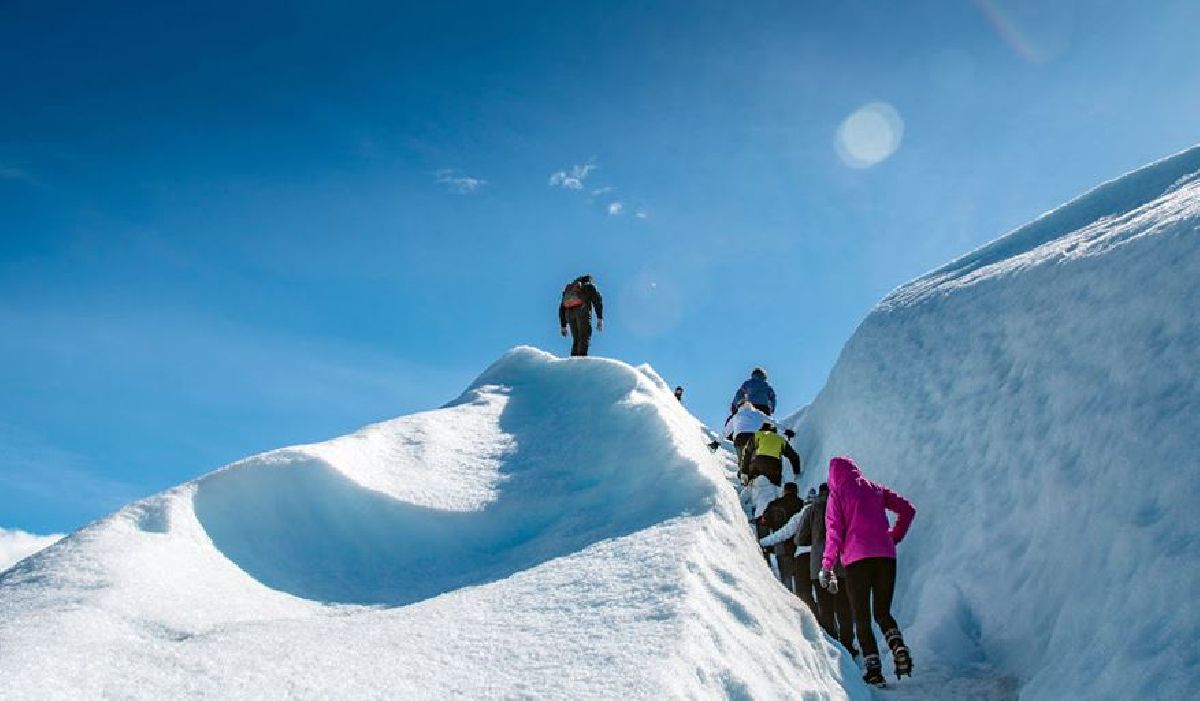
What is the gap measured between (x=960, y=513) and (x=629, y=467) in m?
4.09

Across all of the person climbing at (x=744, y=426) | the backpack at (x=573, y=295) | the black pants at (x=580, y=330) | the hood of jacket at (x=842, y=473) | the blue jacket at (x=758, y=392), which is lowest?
the hood of jacket at (x=842, y=473)

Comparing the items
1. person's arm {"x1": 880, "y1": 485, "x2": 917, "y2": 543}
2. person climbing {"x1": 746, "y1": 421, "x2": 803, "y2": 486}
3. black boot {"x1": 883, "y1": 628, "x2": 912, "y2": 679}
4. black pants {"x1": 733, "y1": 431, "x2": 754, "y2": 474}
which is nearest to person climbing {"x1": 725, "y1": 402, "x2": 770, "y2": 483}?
black pants {"x1": 733, "y1": 431, "x2": 754, "y2": 474}

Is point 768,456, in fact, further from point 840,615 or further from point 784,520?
point 840,615

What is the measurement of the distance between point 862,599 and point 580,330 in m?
11.4

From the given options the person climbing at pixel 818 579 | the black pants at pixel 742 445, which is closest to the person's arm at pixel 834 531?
the person climbing at pixel 818 579

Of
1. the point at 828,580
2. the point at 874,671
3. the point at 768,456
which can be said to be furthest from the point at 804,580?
the point at 768,456

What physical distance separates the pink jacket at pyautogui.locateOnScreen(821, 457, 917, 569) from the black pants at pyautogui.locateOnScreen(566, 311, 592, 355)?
10.5 m

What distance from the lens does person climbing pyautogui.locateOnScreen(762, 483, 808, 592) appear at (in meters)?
9.82

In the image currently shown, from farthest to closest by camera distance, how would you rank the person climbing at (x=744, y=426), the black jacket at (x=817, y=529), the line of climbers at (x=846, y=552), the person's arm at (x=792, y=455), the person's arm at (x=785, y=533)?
the person climbing at (x=744, y=426), the person's arm at (x=792, y=455), the person's arm at (x=785, y=533), the black jacket at (x=817, y=529), the line of climbers at (x=846, y=552)

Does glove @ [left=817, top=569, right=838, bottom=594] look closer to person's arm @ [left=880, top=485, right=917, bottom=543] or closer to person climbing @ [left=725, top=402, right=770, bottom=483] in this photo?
person's arm @ [left=880, top=485, right=917, bottom=543]

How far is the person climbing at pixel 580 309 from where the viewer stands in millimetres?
17625

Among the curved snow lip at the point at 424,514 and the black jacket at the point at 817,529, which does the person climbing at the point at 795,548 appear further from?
the curved snow lip at the point at 424,514

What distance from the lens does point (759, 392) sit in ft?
54.9

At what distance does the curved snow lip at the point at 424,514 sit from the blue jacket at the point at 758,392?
306 inches
